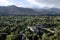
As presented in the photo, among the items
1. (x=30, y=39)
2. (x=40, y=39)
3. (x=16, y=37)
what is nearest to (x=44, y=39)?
(x=40, y=39)

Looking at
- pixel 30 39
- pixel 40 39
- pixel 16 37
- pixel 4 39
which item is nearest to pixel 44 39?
pixel 40 39

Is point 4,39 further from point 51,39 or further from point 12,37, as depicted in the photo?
point 51,39

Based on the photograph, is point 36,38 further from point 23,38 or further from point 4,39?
point 4,39

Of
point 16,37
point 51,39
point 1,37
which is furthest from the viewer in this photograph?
point 1,37

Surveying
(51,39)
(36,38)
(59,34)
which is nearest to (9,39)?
(36,38)

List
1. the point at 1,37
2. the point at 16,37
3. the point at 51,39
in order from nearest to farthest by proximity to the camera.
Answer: the point at 51,39 < the point at 16,37 < the point at 1,37

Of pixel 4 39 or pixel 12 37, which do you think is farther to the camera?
pixel 4 39

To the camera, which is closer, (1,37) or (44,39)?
(44,39)

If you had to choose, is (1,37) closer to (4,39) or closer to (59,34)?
(4,39)
